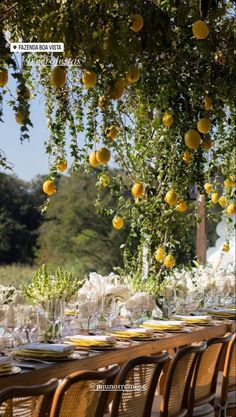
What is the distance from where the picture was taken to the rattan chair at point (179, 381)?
10.1 ft

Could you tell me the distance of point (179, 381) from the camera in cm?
317

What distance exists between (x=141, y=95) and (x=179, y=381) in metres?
1.63

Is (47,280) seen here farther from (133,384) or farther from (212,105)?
(212,105)

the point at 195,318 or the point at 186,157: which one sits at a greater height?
the point at 186,157

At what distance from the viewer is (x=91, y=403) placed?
2.54 metres

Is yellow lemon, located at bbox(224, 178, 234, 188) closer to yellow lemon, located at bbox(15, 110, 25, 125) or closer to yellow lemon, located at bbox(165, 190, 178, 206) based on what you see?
yellow lemon, located at bbox(165, 190, 178, 206)

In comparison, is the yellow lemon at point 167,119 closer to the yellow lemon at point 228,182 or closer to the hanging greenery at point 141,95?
the hanging greenery at point 141,95

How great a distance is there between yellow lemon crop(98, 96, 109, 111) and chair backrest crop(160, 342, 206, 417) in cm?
113

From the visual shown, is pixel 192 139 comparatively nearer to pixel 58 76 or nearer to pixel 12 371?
pixel 58 76

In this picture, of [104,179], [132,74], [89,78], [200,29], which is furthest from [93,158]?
[200,29]

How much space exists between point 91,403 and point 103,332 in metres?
1.26

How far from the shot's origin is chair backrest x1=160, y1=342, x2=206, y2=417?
10.1 ft

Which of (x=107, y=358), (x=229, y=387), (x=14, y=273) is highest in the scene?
(x=14, y=273)

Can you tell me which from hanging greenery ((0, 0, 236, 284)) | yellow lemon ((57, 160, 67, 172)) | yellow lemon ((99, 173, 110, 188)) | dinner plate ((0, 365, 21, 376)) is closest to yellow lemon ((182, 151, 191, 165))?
hanging greenery ((0, 0, 236, 284))
